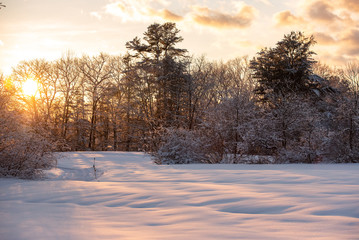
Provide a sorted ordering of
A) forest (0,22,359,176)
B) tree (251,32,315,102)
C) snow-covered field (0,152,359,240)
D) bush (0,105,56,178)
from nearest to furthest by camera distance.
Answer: snow-covered field (0,152,359,240) < bush (0,105,56,178) < forest (0,22,359,176) < tree (251,32,315,102)

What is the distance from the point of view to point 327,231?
314cm

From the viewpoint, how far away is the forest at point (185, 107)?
39.2ft

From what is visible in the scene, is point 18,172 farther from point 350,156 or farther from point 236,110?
point 350,156

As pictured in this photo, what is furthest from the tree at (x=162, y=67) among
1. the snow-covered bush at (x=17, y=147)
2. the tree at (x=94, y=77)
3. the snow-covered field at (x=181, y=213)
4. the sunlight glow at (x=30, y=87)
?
the snow-covered field at (x=181, y=213)

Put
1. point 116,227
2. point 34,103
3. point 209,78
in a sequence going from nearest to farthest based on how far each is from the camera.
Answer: point 116,227
point 34,103
point 209,78

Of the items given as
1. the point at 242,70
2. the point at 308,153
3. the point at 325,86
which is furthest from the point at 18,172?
the point at 242,70

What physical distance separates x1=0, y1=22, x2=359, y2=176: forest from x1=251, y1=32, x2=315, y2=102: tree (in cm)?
8

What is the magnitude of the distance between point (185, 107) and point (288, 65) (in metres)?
12.1

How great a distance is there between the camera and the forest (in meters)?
12.0

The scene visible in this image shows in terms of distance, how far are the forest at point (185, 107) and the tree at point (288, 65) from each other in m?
0.08

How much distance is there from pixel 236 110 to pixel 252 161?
3082 mm

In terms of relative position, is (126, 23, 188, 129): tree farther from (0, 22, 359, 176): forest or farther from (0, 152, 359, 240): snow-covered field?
(0, 152, 359, 240): snow-covered field

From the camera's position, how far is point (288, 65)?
24.1 m

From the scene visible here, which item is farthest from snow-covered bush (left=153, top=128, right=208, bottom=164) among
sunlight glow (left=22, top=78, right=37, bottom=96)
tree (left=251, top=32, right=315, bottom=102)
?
sunlight glow (left=22, top=78, right=37, bottom=96)
